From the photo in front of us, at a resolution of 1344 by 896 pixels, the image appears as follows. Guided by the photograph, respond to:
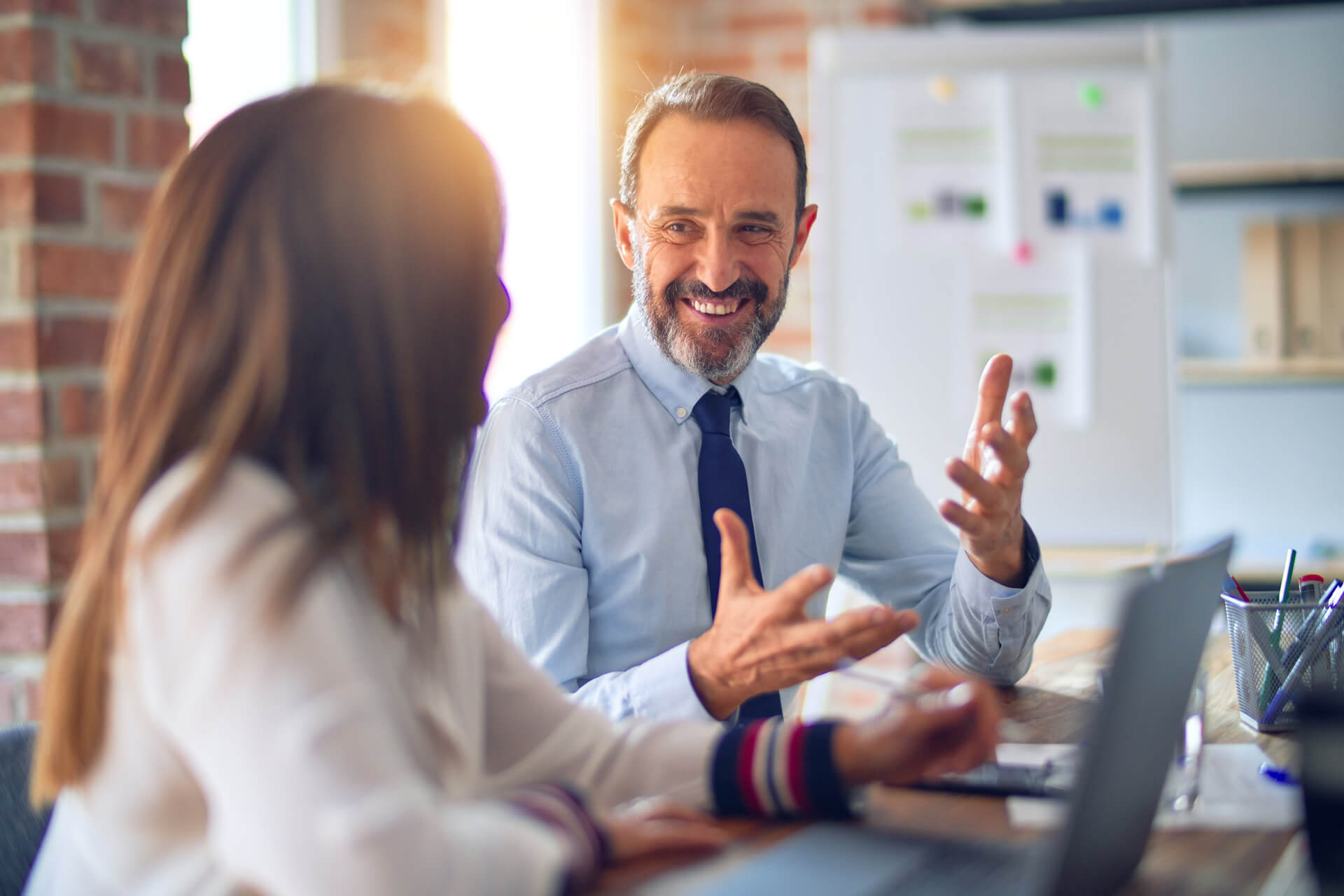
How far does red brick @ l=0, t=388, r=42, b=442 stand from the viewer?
1437 millimetres

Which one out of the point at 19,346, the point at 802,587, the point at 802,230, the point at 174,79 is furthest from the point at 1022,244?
the point at 19,346

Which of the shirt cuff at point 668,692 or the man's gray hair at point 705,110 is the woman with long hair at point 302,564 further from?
the man's gray hair at point 705,110

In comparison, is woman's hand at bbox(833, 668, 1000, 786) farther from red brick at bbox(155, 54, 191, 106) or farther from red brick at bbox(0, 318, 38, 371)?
red brick at bbox(155, 54, 191, 106)

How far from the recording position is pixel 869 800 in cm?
94

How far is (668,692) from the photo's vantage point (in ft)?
4.02

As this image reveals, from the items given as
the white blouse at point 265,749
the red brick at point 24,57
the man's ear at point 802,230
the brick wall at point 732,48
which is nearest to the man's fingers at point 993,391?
the man's ear at point 802,230

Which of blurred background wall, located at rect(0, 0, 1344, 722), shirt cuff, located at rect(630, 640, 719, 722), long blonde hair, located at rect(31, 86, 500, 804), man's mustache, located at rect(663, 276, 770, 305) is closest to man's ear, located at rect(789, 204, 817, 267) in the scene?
man's mustache, located at rect(663, 276, 770, 305)

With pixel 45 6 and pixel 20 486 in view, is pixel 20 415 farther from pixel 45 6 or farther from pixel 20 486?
pixel 45 6

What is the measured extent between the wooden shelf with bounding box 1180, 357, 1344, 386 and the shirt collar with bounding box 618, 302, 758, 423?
2.12 meters

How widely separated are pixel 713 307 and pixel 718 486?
250 mm

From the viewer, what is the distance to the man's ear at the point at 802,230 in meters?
1.75

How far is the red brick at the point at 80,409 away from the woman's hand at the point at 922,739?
104 centimetres

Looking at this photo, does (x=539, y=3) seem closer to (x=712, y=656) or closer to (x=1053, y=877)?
(x=712, y=656)

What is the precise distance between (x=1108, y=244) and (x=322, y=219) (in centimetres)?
248
